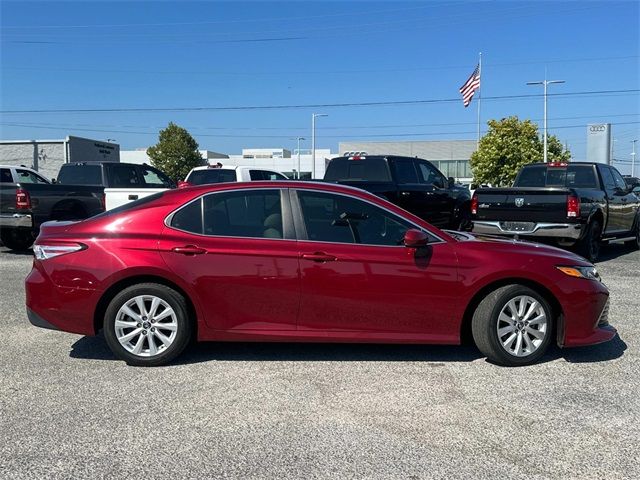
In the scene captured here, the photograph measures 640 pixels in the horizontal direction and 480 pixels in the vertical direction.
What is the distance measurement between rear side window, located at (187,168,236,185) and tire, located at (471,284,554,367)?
10.3m

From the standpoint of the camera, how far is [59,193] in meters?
11.8

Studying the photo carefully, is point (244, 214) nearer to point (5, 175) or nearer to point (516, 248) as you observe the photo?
point (516, 248)

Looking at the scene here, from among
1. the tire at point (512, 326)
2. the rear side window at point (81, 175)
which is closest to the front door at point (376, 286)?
the tire at point (512, 326)

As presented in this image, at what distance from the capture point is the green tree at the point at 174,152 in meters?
60.7

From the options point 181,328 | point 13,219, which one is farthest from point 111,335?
point 13,219

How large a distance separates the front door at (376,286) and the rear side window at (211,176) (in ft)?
32.1

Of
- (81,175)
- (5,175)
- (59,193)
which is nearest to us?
(59,193)

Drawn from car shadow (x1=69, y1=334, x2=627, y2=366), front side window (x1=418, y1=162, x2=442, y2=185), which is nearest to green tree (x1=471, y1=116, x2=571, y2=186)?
front side window (x1=418, y1=162, x2=442, y2=185)

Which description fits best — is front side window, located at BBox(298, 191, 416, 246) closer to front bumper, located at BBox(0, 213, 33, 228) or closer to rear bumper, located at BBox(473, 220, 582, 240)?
rear bumper, located at BBox(473, 220, 582, 240)

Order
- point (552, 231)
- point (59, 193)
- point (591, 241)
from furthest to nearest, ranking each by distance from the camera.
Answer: point (59, 193) → point (591, 241) → point (552, 231)

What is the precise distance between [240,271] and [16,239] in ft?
32.0

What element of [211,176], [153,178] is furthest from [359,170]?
[153,178]

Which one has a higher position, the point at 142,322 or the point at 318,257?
the point at 318,257

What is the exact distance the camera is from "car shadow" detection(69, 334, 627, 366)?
5.21 m
